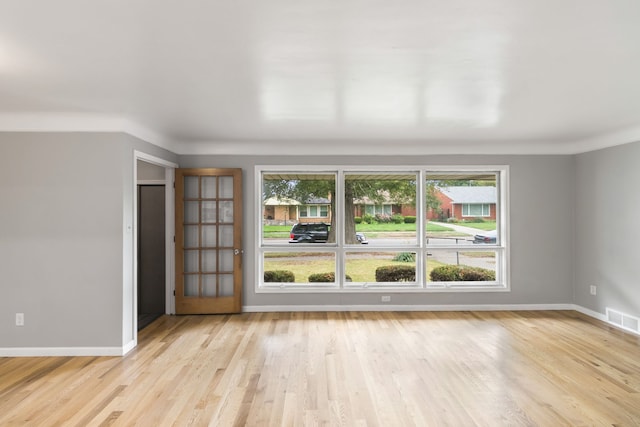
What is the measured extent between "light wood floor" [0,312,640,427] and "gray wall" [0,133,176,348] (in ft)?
1.22

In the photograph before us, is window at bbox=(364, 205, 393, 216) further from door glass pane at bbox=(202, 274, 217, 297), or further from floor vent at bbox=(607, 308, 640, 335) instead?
floor vent at bbox=(607, 308, 640, 335)

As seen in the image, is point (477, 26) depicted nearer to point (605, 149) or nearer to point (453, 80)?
point (453, 80)

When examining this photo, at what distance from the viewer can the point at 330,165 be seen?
591cm

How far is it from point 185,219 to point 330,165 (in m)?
2.27

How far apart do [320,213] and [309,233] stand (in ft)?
1.14

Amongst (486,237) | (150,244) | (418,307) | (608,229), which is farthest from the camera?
(150,244)

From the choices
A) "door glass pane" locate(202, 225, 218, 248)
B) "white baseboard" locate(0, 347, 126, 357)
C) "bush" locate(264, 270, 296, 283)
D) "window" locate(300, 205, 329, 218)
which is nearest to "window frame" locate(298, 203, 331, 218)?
"window" locate(300, 205, 329, 218)

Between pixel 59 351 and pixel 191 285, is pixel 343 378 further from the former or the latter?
pixel 191 285

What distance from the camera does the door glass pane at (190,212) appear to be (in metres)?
5.80

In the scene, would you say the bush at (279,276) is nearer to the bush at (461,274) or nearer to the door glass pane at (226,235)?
the door glass pane at (226,235)

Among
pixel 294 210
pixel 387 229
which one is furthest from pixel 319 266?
pixel 387 229

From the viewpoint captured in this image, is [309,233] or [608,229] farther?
[309,233]

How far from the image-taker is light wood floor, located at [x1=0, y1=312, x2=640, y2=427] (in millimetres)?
2846

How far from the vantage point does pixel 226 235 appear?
5.83 metres
